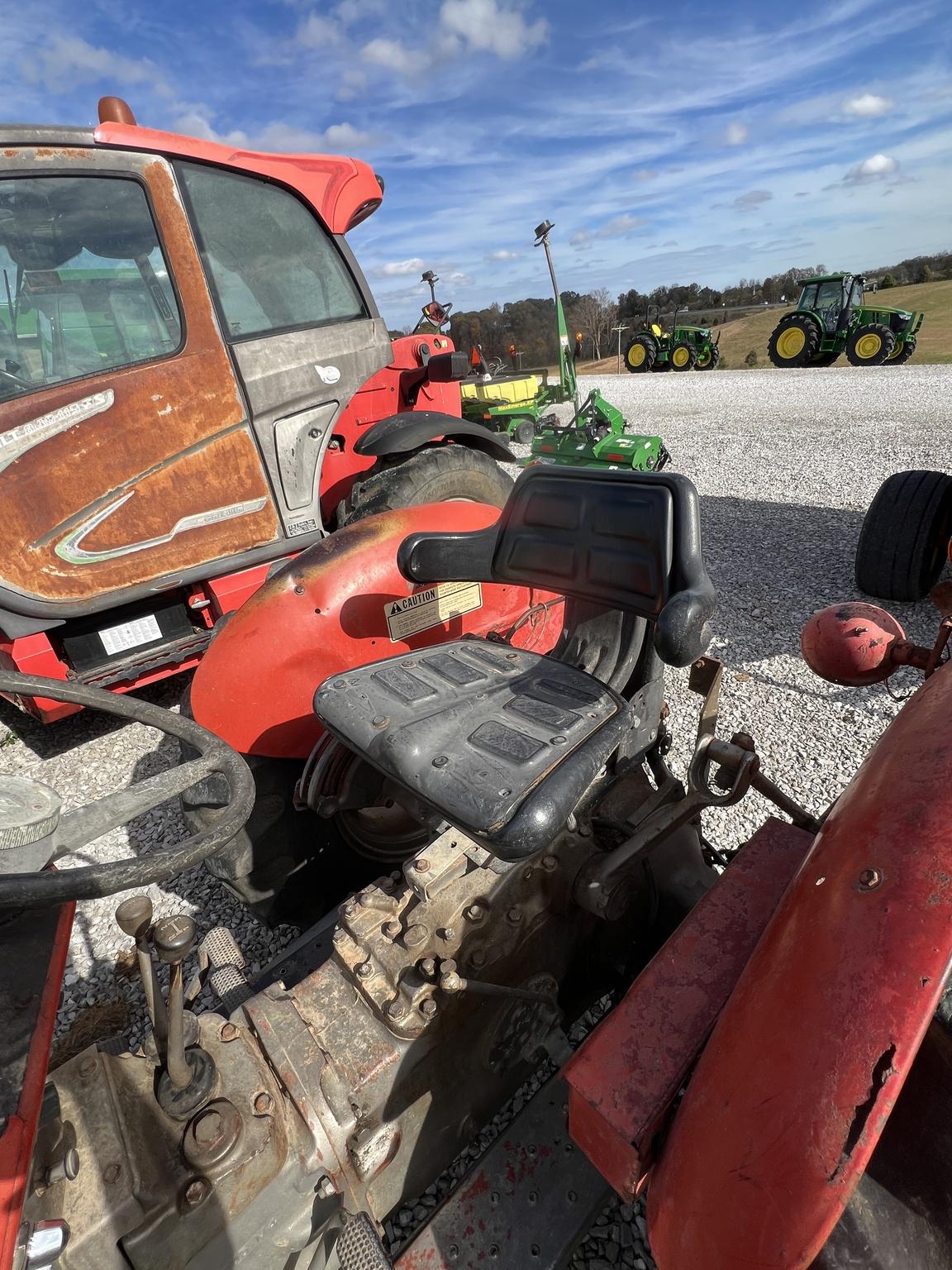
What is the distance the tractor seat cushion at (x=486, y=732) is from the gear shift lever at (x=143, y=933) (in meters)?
0.50

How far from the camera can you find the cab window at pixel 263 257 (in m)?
2.56

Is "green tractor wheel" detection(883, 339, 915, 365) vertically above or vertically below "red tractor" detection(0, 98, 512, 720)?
below

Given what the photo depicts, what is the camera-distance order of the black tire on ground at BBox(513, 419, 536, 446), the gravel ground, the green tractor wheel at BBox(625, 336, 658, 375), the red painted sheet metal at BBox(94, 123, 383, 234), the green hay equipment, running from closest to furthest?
the gravel ground → the red painted sheet metal at BBox(94, 123, 383, 234) → the green hay equipment → the black tire on ground at BBox(513, 419, 536, 446) → the green tractor wheel at BBox(625, 336, 658, 375)

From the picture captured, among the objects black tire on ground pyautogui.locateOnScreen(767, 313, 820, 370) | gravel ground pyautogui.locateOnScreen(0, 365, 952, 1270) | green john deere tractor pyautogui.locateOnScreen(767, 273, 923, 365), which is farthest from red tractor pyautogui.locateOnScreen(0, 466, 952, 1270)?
black tire on ground pyautogui.locateOnScreen(767, 313, 820, 370)

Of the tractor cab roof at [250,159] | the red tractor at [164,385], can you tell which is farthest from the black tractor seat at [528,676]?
the tractor cab roof at [250,159]

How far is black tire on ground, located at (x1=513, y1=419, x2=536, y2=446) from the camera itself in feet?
29.7

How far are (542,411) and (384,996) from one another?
10015 mm

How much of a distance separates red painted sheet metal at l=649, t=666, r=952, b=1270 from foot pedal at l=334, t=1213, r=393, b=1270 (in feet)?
1.34

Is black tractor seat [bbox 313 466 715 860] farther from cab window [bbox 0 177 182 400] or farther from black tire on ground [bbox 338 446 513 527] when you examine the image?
cab window [bbox 0 177 182 400]

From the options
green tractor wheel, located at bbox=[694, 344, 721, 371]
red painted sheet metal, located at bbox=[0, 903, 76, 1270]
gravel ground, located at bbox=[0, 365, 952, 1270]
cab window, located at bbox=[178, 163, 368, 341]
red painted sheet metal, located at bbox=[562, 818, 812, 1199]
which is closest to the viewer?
red painted sheet metal, located at bbox=[0, 903, 76, 1270]

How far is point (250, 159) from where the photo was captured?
2637 millimetres

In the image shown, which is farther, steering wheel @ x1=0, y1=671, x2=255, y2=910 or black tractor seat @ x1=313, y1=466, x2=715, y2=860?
black tractor seat @ x1=313, y1=466, x2=715, y2=860

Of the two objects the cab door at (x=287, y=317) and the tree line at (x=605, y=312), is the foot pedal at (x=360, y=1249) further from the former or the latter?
the tree line at (x=605, y=312)

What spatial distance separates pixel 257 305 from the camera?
2.74 metres
